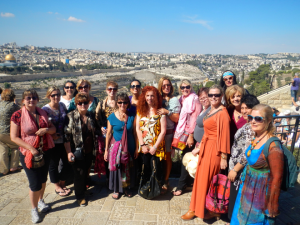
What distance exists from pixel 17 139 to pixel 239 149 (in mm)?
2308

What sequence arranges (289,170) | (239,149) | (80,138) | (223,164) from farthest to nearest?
(80,138), (223,164), (239,149), (289,170)

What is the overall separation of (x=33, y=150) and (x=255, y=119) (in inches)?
87.8

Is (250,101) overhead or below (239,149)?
overhead

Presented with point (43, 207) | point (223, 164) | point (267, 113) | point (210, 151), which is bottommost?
point (43, 207)

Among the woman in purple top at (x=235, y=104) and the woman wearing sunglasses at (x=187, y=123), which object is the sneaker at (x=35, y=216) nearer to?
the woman wearing sunglasses at (x=187, y=123)

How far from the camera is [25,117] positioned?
2270 mm

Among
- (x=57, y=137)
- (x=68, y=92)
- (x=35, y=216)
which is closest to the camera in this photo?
(x=35, y=216)

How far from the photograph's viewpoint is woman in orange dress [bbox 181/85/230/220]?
2.07 meters

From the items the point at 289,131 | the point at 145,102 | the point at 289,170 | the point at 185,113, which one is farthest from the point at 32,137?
the point at 289,131

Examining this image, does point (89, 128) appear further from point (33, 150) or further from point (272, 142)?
point (272, 142)

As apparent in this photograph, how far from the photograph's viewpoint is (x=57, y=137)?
8.58 ft

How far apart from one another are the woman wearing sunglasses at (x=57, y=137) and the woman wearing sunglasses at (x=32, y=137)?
18cm

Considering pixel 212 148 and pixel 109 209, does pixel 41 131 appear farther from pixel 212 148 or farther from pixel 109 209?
pixel 212 148

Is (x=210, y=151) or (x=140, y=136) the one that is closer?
(x=210, y=151)
